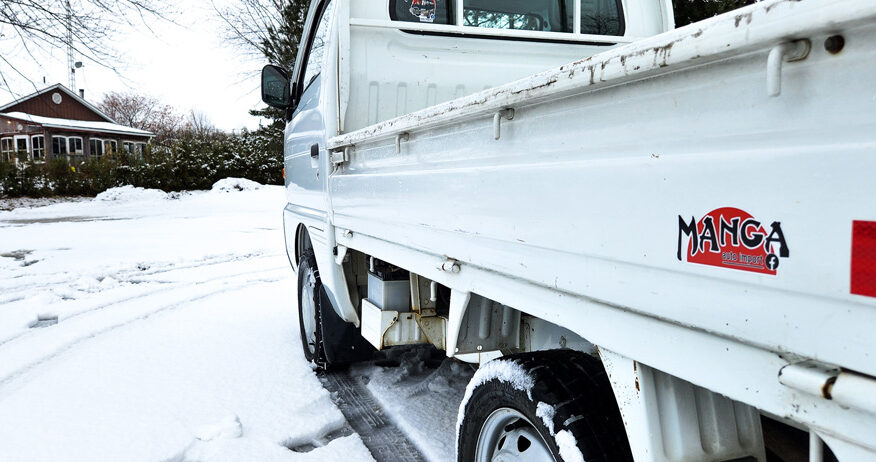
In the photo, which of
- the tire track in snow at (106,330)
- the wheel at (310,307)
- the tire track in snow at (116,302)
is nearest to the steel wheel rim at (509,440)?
the wheel at (310,307)

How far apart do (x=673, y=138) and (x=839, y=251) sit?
0.35 meters

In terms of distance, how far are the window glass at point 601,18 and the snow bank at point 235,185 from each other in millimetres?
21003

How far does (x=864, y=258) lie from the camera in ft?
2.59

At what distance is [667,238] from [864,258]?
1.10ft

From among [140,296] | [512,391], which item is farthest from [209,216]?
[512,391]

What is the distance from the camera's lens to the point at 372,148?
2.65 m

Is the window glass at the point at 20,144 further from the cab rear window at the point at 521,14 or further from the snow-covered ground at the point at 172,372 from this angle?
the cab rear window at the point at 521,14

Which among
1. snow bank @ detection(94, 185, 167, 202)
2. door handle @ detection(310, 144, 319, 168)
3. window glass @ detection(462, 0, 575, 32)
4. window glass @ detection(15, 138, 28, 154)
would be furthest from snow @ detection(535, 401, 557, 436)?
window glass @ detection(15, 138, 28, 154)

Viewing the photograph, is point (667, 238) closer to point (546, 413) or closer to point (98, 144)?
point (546, 413)

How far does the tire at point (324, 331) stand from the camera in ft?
12.8

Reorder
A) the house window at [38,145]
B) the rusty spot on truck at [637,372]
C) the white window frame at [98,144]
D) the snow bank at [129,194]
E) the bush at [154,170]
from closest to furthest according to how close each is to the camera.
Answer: the rusty spot on truck at [637,372] → the snow bank at [129,194] → the bush at [154,170] → the house window at [38,145] → the white window frame at [98,144]

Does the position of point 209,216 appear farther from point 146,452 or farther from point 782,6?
point 782,6

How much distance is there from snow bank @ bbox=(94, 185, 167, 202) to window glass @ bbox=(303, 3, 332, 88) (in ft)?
62.7

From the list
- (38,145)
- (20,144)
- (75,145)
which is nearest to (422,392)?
(75,145)
